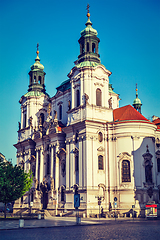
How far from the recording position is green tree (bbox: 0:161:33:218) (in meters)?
42.8

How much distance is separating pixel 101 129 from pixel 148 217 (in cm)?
1401

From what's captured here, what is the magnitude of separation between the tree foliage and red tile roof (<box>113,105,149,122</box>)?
1674 cm

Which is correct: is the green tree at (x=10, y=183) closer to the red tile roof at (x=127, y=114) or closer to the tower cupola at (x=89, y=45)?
the red tile roof at (x=127, y=114)

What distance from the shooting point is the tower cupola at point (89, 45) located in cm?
5062

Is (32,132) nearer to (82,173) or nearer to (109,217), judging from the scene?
(82,173)

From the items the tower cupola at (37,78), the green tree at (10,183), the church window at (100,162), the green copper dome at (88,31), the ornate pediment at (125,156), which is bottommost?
the green tree at (10,183)

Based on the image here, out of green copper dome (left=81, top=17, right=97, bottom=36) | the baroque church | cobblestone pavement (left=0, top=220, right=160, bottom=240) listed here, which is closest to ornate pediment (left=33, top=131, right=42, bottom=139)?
the baroque church

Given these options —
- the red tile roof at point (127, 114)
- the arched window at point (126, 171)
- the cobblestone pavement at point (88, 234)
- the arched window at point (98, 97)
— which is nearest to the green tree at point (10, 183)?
the arched window at point (126, 171)

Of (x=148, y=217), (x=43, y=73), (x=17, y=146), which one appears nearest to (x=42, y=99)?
(x=43, y=73)

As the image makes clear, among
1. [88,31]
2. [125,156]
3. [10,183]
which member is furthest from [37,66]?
[125,156]

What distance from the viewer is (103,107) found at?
156ft

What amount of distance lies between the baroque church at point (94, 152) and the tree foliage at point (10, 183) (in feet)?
21.3

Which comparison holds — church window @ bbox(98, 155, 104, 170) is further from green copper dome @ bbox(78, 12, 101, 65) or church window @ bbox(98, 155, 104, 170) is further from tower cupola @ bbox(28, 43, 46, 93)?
tower cupola @ bbox(28, 43, 46, 93)

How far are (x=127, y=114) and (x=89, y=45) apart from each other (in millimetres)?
12902
